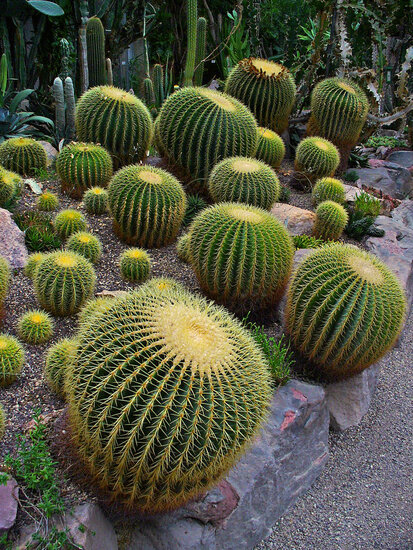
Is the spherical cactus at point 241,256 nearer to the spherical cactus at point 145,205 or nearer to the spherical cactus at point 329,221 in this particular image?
the spherical cactus at point 145,205

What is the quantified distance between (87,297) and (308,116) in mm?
5506

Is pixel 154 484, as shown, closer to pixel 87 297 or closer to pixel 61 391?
pixel 61 391

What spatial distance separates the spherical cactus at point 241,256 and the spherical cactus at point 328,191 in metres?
2.16

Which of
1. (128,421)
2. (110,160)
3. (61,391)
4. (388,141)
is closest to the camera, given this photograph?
(128,421)

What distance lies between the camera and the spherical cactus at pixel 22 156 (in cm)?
577

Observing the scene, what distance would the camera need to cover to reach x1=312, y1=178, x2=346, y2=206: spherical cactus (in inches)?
247

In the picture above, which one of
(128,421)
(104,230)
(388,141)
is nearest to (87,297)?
(104,230)

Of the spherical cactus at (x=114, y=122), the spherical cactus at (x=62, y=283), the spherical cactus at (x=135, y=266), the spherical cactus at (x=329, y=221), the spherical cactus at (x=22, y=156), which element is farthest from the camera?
the spherical cactus at (x=114, y=122)

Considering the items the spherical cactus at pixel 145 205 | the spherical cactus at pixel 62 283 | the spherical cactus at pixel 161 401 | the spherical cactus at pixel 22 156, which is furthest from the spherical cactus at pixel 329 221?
the spherical cactus at pixel 161 401

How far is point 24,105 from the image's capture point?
9.06 meters

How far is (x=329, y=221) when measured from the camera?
223 inches

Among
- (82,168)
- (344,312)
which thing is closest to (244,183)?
(82,168)

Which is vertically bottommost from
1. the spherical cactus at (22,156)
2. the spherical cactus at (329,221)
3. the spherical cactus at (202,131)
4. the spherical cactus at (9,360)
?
the spherical cactus at (329,221)

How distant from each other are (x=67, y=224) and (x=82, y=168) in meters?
0.88
